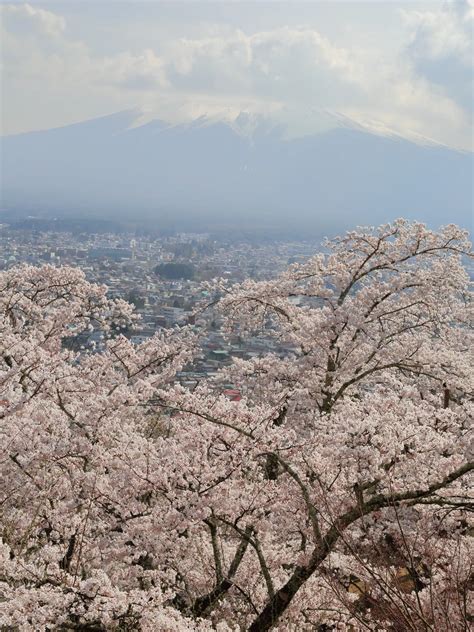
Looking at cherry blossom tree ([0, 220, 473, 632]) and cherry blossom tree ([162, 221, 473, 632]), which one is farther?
cherry blossom tree ([162, 221, 473, 632])

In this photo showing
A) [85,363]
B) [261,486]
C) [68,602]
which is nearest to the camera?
[68,602]

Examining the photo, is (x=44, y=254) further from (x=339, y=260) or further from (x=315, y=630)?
(x=315, y=630)

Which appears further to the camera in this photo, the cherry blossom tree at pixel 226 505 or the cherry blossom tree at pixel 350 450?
the cherry blossom tree at pixel 350 450

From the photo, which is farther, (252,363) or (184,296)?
(184,296)

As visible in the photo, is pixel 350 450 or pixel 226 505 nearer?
pixel 350 450

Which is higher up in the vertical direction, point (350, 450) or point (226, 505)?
point (350, 450)

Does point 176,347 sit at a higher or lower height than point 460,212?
lower

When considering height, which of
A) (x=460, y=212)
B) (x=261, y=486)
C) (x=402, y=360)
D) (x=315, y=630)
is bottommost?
(x=315, y=630)

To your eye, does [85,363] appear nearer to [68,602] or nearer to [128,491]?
[128,491]

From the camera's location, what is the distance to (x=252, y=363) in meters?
10.3

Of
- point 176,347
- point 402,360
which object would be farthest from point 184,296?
point 402,360

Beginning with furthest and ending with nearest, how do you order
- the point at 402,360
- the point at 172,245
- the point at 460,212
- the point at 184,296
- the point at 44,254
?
the point at 460,212 < the point at 172,245 < the point at 44,254 < the point at 184,296 < the point at 402,360

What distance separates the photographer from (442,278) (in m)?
9.26

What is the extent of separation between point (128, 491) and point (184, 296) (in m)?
24.0
